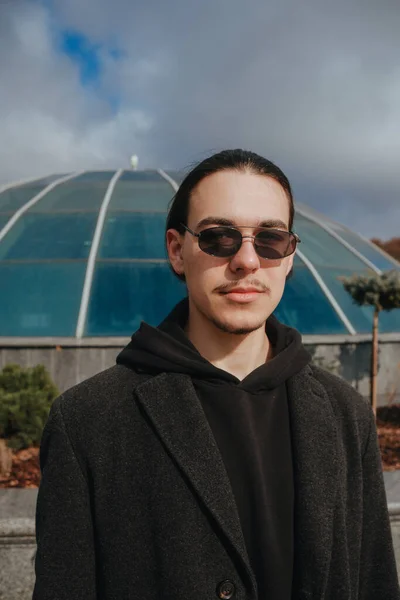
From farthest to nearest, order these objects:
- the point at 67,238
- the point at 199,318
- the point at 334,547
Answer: the point at 67,238, the point at 199,318, the point at 334,547

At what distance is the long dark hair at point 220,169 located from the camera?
2.01m

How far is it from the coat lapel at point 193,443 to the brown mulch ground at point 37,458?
4.41 meters

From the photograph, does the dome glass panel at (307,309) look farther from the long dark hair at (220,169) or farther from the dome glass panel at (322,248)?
the long dark hair at (220,169)

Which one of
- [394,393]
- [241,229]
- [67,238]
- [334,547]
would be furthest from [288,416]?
[67,238]

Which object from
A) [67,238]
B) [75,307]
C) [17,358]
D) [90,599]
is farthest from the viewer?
[67,238]

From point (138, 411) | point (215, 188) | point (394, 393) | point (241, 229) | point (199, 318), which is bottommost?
point (394, 393)

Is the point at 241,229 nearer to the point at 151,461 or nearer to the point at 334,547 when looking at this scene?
the point at 151,461

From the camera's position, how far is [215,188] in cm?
197

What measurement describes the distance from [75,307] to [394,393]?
20.3 ft

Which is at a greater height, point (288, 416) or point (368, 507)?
point (288, 416)

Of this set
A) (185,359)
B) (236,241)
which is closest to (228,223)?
(236,241)

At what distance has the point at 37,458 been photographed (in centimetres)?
664

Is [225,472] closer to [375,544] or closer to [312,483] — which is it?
[312,483]

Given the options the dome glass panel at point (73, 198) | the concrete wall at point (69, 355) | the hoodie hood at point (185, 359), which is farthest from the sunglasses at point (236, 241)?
the dome glass panel at point (73, 198)
